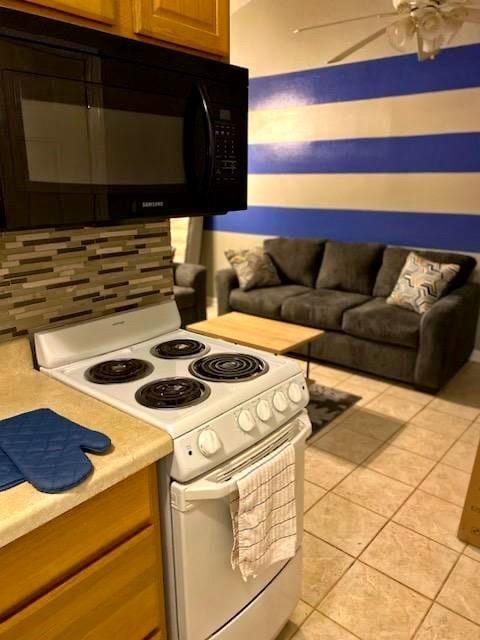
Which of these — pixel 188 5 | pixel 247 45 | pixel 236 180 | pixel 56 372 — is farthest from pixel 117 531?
pixel 247 45

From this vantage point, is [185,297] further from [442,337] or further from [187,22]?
[187,22]

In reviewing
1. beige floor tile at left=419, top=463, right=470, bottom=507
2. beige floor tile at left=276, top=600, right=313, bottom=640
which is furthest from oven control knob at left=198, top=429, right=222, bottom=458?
beige floor tile at left=419, top=463, right=470, bottom=507

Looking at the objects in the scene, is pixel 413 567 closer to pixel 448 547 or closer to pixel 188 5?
pixel 448 547

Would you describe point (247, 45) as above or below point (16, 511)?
above

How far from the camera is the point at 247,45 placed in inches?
187

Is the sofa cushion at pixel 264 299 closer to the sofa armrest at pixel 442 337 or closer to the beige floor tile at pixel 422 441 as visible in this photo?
the sofa armrest at pixel 442 337

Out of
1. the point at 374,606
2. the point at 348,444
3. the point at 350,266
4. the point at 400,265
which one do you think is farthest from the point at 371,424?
the point at 350,266

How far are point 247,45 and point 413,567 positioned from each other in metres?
4.66

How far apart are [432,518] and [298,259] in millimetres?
2717

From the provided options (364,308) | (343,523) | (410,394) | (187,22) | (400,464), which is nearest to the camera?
(187,22)

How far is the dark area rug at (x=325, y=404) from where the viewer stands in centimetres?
305

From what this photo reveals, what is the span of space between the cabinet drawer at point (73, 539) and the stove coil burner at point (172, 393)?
0.16 meters

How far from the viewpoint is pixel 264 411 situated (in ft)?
4.21

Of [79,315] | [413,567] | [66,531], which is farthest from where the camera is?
[413,567]
